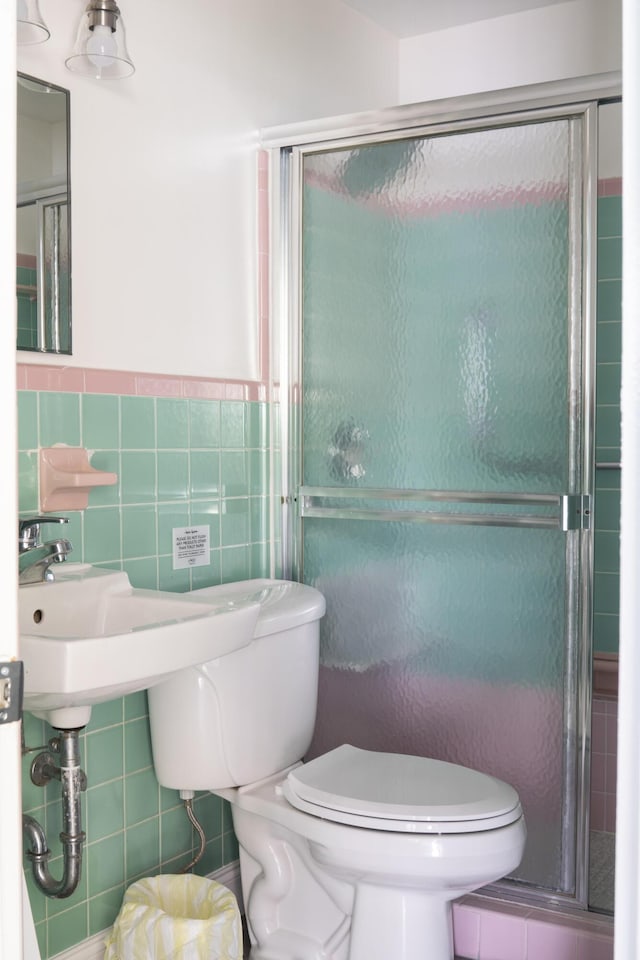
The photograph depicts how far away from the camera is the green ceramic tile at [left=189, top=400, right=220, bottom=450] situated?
233cm

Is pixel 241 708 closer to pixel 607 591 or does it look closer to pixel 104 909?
pixel 104 909

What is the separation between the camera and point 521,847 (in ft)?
6.27

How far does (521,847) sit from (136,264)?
4.83ft

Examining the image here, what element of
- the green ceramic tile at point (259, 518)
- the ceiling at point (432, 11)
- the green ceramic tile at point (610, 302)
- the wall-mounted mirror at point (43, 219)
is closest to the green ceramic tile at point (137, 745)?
the green ceramic tile at point (259, 518)

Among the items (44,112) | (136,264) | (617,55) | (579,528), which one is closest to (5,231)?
(44,112)

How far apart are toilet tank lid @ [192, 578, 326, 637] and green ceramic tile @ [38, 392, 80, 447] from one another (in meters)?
0.44

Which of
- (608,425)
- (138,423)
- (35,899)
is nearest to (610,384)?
(608,425)

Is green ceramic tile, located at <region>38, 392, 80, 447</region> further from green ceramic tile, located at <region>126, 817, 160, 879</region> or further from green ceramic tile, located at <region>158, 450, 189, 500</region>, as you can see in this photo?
green ceramic tile, located at <region>126, 817, 160, 879</region>

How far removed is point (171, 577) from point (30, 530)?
Answer: 547 mm

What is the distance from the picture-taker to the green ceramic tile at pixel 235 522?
2.45m

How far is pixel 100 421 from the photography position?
2.05 m

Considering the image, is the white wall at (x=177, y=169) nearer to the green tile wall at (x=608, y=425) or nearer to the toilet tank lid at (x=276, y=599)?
the toilet tank lid at (x=276, y=599)

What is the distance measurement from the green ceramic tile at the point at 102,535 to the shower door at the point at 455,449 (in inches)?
24.5

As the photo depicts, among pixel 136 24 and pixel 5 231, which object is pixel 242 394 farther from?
pixel 5 231
